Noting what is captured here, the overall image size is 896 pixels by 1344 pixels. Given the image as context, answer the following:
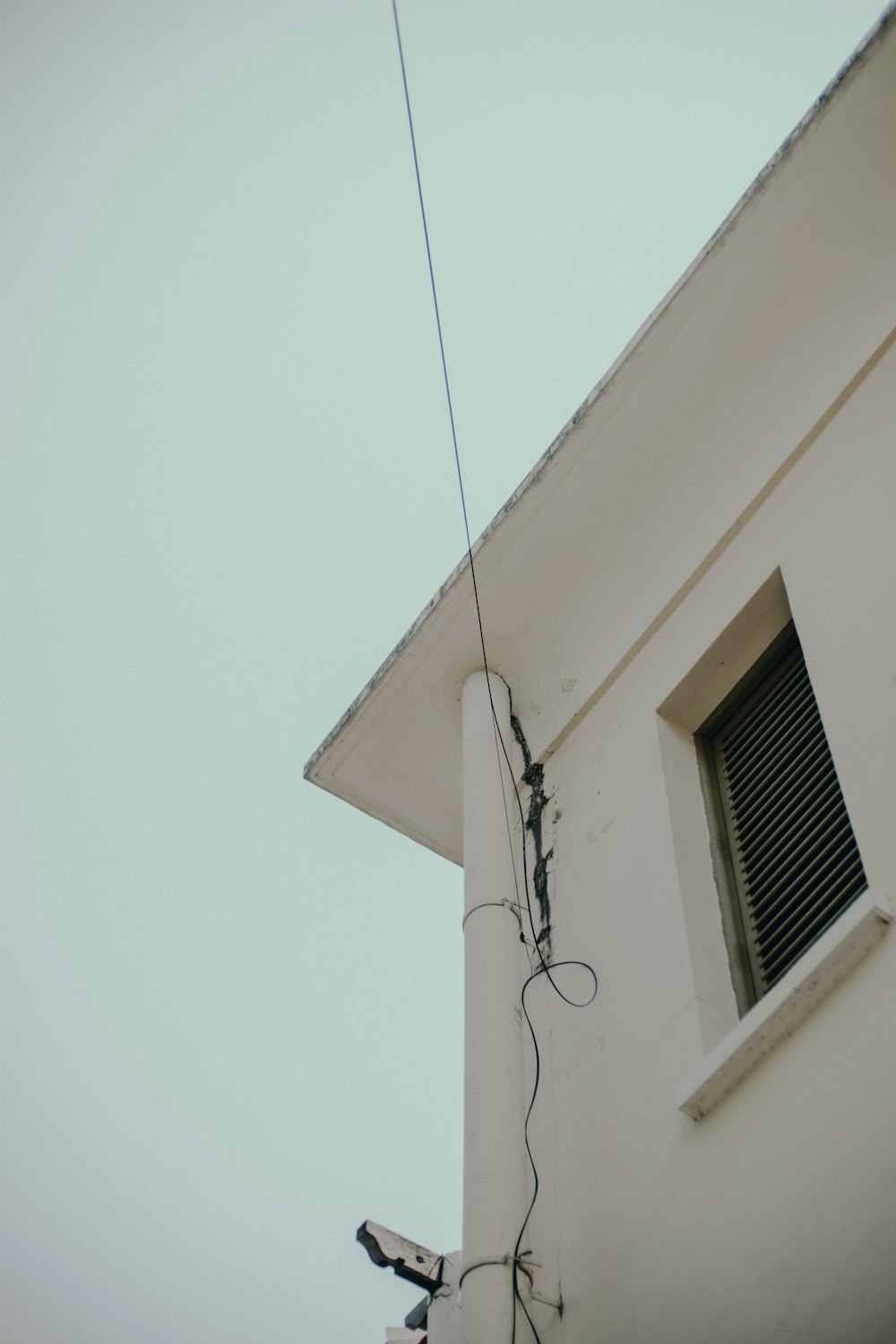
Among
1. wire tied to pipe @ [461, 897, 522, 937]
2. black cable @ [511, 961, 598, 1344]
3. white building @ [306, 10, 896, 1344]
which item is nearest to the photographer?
white building @ [306, 10, 896, 1344]

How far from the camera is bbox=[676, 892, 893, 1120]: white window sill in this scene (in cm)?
455

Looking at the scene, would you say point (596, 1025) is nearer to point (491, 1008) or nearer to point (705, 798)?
point (491, 1008)

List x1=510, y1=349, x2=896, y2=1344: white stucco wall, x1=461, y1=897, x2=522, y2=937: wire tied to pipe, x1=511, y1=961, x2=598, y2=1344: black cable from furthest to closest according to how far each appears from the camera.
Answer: x1=461, y1=897, x2=522, y2=937: wire tied to pipe
x1=511, y1=961, x2=598, y2=1344: black cable
x1=510, y1=349, x2=896, y2=1344: white stucco wall

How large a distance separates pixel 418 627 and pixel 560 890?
228 centimetres

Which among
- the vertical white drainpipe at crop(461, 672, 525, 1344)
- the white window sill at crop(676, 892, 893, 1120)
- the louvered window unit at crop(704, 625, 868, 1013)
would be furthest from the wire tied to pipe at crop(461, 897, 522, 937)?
the white window sill at crop(676, 892, 893, 1120)

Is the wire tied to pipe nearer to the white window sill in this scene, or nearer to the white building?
the white building

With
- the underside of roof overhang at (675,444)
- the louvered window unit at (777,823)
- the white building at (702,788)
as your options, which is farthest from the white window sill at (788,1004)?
the underside of roof overhang at (675,444)

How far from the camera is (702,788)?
21.9 ft

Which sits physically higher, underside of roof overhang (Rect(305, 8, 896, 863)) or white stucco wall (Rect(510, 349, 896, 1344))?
underside of roof overhang (Rect(305, 8, 896, 863))

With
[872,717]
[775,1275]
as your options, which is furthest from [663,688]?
[775,1275]

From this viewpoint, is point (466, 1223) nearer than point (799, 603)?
Yes

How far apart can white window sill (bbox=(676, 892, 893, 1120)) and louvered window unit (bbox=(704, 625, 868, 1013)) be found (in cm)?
61

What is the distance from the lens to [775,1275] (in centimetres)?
417

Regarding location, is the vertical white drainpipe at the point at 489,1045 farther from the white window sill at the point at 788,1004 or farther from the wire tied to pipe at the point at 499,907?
the white window sill at the point at 788,1004
